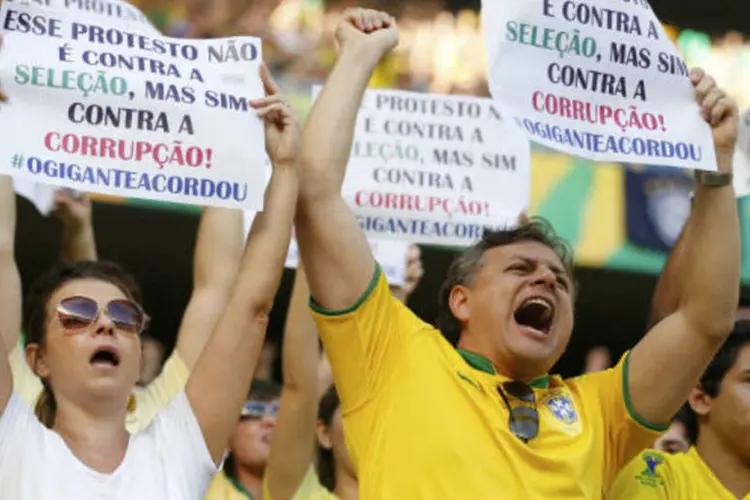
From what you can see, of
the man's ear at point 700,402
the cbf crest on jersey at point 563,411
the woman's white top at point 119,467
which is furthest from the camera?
the man's ear at point 700,402

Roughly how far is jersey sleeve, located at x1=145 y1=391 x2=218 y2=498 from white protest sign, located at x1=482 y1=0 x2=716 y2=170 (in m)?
1.14

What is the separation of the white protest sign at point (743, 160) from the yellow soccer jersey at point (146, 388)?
1.76 metres

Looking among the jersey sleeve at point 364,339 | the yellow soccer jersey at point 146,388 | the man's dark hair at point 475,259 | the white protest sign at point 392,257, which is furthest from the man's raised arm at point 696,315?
the white protest sign at point 392,257

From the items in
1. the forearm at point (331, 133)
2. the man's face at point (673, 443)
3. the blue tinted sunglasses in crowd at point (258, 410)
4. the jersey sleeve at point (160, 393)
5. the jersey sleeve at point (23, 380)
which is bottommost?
the man's face at point (673, 443)

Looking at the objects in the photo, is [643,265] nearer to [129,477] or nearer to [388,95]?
[388,95]

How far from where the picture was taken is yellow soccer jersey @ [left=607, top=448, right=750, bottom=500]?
3.94m

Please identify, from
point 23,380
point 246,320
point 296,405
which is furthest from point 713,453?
point 23,380

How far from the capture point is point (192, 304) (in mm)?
4578

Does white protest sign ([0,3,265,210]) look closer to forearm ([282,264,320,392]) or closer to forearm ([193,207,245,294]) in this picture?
forearm ([282,264,320,392])

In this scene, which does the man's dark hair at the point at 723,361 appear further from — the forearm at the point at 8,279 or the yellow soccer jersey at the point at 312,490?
the forearm at the point at 8,279

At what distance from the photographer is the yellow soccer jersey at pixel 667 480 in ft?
12.9

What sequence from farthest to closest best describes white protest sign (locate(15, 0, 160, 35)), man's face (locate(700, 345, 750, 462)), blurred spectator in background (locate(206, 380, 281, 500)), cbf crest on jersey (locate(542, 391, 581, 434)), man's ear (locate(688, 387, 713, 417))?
1. blurred spectator in background (locate(206, 380, 281, 500))
2. white protest sign (locate(15, 0, 160, 35))
3. man's ear (locate(688, 387, 713, 417))
4. man's face (locate(700, 345, 750, 462))
5. cbf crest on jersey (locate(542, 391, 581, 434))

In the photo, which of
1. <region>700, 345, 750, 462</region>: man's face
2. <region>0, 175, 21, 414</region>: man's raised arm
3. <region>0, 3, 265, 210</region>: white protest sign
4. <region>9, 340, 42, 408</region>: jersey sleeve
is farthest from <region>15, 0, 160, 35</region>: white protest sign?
<region>700, 345, 750, 462</region>: man's face

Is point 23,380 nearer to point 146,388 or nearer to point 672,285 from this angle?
point 146,388
